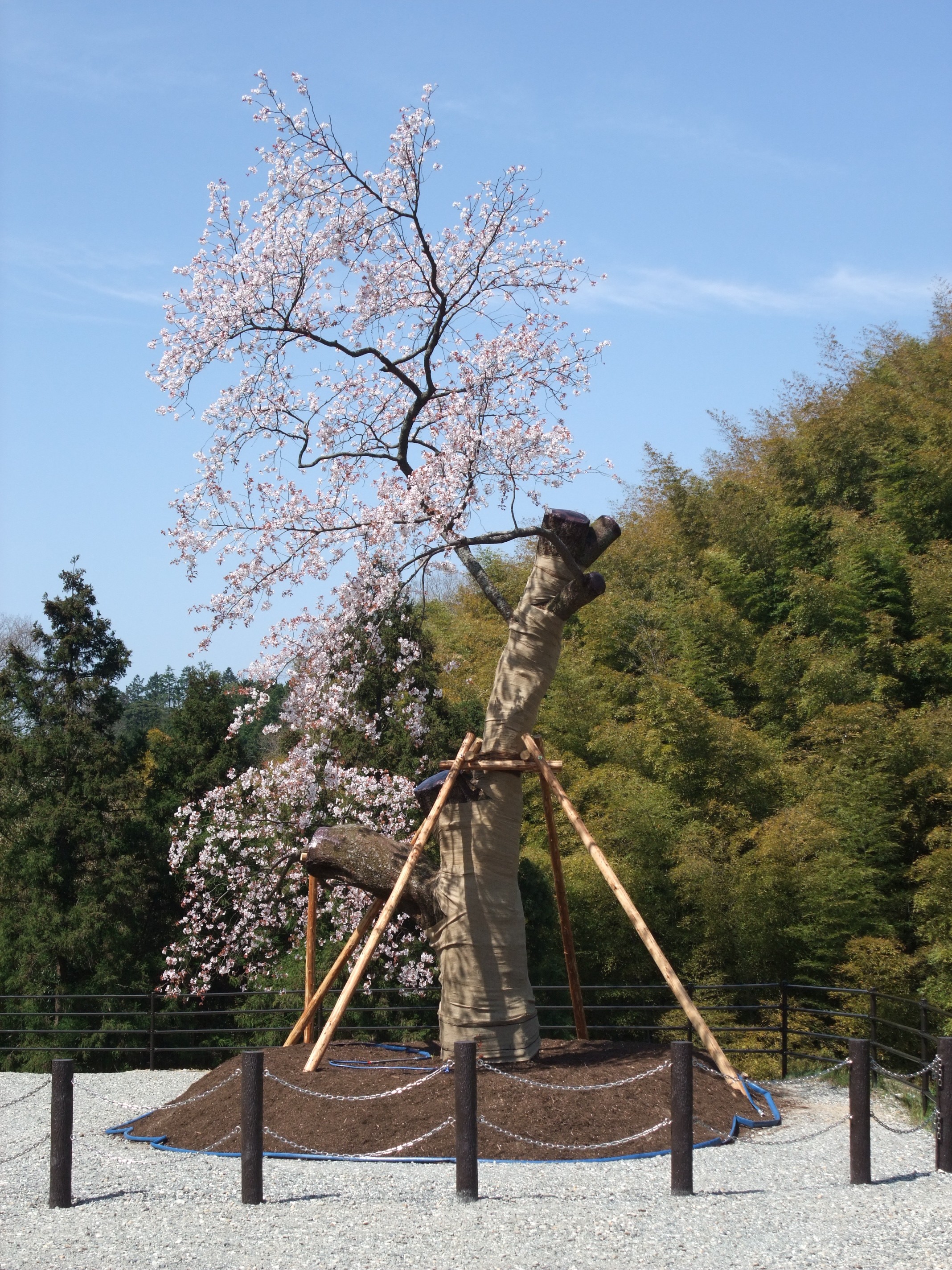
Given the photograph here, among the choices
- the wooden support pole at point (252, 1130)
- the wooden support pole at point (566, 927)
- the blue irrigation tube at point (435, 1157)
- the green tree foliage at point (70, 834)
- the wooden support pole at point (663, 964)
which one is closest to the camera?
the wooden support pole at point (252, 1130)

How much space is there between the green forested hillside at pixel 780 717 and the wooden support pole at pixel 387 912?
A: 194 inches

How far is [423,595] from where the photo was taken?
32.7 feet

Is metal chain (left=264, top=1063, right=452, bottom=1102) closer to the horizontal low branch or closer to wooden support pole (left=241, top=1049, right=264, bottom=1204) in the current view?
wooden support pole (left=241, top=1049, right=264, bottom=1204)

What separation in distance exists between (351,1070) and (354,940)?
1392 millimetres

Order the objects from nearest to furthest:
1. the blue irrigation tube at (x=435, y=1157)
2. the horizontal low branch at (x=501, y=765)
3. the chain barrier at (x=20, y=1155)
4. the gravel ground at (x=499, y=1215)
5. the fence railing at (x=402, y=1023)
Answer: the gravel ground at (x=499, y=1215)
the blue irrigation tube at (x=435, y=1157)
the chain barrier at (x=20, y=1155)
the horizontal low branch at (x=501, y=765)
the fence railing at (x=402, y=1023)

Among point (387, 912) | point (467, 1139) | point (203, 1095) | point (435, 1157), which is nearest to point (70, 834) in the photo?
point (203, 1095)

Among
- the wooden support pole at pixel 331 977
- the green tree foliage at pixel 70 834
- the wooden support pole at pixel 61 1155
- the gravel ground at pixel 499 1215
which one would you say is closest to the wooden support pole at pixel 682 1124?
the gravel ground at pixel 499 1215

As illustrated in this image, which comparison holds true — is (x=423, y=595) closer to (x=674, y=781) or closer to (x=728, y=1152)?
(x=728, y=1152)

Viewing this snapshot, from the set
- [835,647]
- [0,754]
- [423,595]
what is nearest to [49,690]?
[0,754]

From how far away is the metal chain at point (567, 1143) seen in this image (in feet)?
21.5

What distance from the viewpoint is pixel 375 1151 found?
6.59 metres

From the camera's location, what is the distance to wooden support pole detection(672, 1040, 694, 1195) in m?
5.52

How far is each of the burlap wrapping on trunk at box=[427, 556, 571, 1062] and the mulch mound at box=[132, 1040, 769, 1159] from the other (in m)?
0.37

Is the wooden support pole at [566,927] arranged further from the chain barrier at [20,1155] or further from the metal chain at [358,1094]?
the chain barrier at [20,1155]
